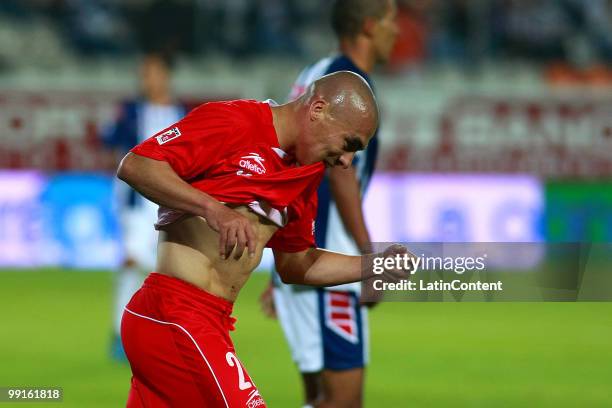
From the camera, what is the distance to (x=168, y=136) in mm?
3799

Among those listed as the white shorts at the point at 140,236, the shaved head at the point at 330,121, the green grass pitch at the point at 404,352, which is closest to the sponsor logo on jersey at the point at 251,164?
the shaved head at the point at 330,121

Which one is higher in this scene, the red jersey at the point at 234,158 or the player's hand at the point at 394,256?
the red jersey at the point at 234,158

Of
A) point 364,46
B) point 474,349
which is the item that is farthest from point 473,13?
point 364,46

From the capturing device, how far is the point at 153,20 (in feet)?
63.5

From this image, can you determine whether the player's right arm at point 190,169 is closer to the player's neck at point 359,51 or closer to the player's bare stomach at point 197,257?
the player's bare stomach at point 197,257

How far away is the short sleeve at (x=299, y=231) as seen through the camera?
4.26 m

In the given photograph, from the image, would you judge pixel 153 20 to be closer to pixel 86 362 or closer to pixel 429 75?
pixel 429 75

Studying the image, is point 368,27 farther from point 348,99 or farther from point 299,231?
point 348,99

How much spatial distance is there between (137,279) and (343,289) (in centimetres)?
337

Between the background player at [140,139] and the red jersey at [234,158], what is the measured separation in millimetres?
4339

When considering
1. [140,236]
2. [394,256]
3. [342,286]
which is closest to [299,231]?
[394,256]

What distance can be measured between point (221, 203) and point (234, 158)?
0.71 feet

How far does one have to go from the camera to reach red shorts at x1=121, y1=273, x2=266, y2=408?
3.89 metres

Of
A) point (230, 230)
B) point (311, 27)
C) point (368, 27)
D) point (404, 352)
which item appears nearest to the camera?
point (230, 230)
